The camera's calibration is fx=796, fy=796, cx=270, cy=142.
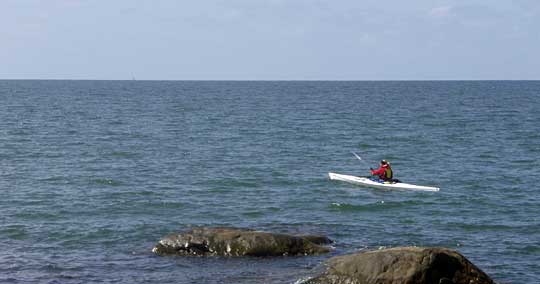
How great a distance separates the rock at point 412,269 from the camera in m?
18.1

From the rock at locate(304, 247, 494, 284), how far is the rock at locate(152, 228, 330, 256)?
3.78m

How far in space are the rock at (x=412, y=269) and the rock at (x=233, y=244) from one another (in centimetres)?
378

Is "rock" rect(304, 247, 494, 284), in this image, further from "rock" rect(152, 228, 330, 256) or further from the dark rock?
the dark rock

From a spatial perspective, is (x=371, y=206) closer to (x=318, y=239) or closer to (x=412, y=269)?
(x=318, y=239)

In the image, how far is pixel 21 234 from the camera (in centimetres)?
2658

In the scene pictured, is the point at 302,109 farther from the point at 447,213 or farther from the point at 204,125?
the point at 447,213

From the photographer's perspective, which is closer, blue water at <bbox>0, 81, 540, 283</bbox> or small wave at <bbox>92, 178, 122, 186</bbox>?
blue water at <bbox>0, 81, 540, 283</bbox>

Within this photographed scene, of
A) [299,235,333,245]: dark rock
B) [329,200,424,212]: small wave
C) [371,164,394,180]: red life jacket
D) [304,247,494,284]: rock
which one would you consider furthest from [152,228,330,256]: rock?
[371,164,394,180]: red life jacket

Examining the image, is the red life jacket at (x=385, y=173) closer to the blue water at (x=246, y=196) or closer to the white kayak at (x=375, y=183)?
the white kayak at (x=375, y=183)

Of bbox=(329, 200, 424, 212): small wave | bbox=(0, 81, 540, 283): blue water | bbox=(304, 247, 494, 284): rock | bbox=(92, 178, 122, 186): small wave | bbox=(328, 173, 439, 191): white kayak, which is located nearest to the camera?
bbox=(304, 247, 494, 284): rock

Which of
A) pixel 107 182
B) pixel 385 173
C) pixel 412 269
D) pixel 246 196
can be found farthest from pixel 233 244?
pixel 107 182

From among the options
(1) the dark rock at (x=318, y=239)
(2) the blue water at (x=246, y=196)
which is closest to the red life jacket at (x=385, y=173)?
(2) the blue water at (x=246, y=196)

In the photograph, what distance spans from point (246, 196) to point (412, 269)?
1666cm

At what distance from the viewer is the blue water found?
22484 millimetres
